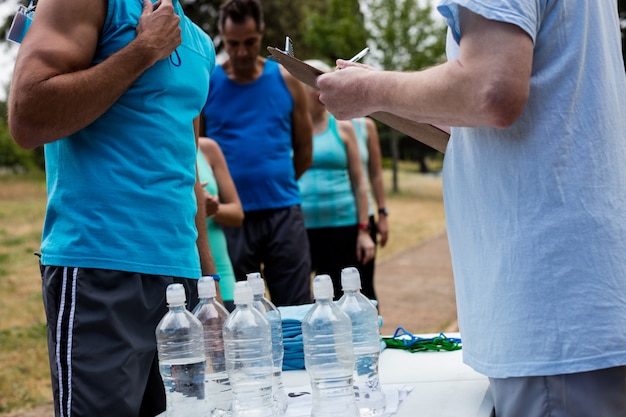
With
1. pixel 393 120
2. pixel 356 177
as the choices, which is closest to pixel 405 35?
pixel 356 177

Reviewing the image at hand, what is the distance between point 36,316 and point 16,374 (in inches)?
99.5

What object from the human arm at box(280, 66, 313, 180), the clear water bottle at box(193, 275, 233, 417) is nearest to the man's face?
the human arm at box(280, 66, 313, 180)

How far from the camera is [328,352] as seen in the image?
7.10 ft

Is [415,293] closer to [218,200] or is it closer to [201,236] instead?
[218,200]

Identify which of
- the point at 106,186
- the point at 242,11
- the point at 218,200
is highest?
the point at 242,11

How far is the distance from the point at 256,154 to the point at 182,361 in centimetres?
296

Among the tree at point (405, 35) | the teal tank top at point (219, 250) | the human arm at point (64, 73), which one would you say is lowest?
the teal tank top at point (219, 250)

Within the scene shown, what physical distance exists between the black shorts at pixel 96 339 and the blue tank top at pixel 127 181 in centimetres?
5

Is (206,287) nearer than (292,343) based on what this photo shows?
Yes

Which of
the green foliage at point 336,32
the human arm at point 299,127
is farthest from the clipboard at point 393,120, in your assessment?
the green foliage at point 336,32

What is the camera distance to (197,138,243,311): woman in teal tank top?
13.7 feet

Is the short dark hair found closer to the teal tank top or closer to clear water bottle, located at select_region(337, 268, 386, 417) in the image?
the teal tank top

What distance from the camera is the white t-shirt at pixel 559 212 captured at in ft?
5.95

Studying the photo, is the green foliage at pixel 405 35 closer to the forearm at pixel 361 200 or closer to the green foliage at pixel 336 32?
the green foliage at pixel 336 32
